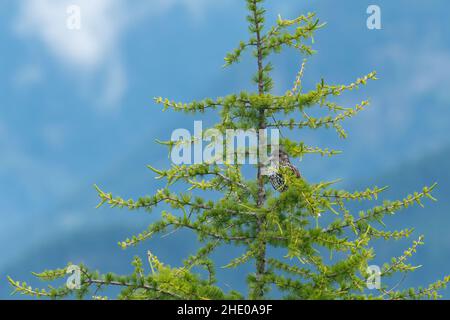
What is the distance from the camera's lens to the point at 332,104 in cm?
1079

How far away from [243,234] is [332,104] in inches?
104

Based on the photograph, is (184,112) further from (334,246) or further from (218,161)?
(334,246)

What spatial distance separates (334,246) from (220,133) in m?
2.60

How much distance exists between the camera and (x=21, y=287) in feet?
32.6

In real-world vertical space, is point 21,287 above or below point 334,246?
below

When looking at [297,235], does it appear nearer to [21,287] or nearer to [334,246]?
[334,246]
